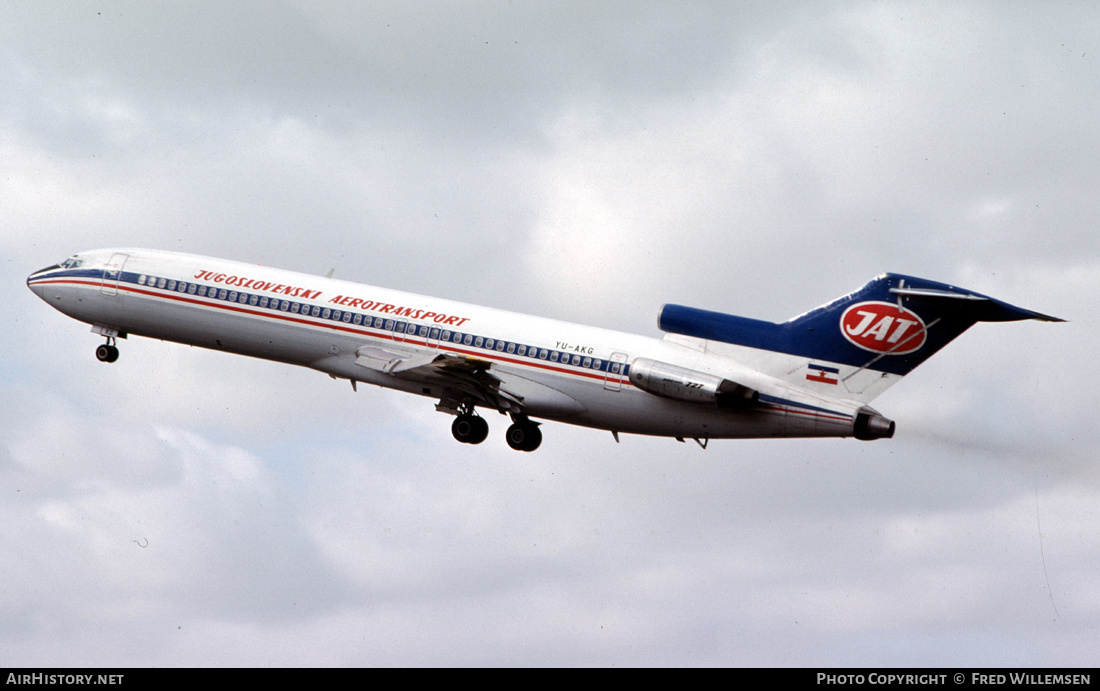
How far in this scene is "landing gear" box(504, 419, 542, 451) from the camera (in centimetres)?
4059

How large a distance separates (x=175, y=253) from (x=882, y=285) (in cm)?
2207

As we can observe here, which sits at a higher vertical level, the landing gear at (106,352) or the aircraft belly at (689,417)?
the landing gear at (106,352)

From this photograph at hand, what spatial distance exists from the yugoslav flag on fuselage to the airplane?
0.04m

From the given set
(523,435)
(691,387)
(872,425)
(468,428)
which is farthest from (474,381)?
(872,425)

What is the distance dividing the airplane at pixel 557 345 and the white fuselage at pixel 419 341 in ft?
0.14

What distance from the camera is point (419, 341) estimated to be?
39.2m

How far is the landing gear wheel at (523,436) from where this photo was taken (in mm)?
40594

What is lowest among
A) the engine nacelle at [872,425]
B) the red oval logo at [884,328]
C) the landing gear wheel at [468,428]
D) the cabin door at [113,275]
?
the engine nacelle at [872,425]

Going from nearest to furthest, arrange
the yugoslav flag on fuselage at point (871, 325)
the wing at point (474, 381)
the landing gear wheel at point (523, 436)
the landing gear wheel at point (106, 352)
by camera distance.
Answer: the yugoslav flag on fuselage at point (871, 325) → the wing at point (474, 381) → the landing gear wheel at point (523, 436) → the landing gear wheel at point (106, 352)

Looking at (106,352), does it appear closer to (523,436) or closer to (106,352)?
(106,352)

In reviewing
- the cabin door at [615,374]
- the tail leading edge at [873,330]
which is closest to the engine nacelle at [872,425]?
the tail leading edge at [873,330]

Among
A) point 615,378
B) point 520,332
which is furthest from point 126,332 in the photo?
point 615,378

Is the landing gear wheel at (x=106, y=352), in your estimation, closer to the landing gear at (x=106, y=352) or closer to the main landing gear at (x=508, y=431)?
the landing gear at (x=106, y=352)

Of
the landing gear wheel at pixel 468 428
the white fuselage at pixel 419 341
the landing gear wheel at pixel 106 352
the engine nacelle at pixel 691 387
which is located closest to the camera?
the engine nacelle at pixel 691 387
